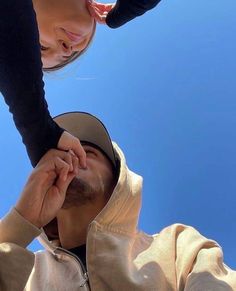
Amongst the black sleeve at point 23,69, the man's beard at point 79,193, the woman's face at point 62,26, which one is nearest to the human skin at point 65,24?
the woman's face at point 62,26

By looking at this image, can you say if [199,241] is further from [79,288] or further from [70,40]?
[70,40]

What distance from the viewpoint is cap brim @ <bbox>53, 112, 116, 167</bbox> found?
1842mm

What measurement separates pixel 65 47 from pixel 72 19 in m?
0.12

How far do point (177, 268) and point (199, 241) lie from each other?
105mm

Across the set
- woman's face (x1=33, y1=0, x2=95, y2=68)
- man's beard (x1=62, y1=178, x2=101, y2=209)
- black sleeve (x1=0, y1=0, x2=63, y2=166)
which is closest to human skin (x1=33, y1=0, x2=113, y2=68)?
woman's face (x1=33, y1=0, x2=95, y2=68)

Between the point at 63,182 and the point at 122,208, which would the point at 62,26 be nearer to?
the point at 63,182

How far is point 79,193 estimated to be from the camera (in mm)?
1636

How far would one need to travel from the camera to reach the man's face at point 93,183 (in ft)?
5.33

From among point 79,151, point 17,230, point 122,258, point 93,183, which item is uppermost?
point 79,151

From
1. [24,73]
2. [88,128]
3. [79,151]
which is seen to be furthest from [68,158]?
[88,128]

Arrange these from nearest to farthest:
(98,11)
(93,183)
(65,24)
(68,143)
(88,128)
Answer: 1. (68,143)
2. (65,24)
3. (98,11)
4. (93,183)
5. (88,128)

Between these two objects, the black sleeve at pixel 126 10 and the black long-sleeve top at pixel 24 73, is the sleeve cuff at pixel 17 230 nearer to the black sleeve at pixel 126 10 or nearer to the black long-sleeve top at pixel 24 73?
the black long-sleeve top at pixel 24 73

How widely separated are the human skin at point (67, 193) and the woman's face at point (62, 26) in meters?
0.36

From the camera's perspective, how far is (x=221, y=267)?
1336 mm
